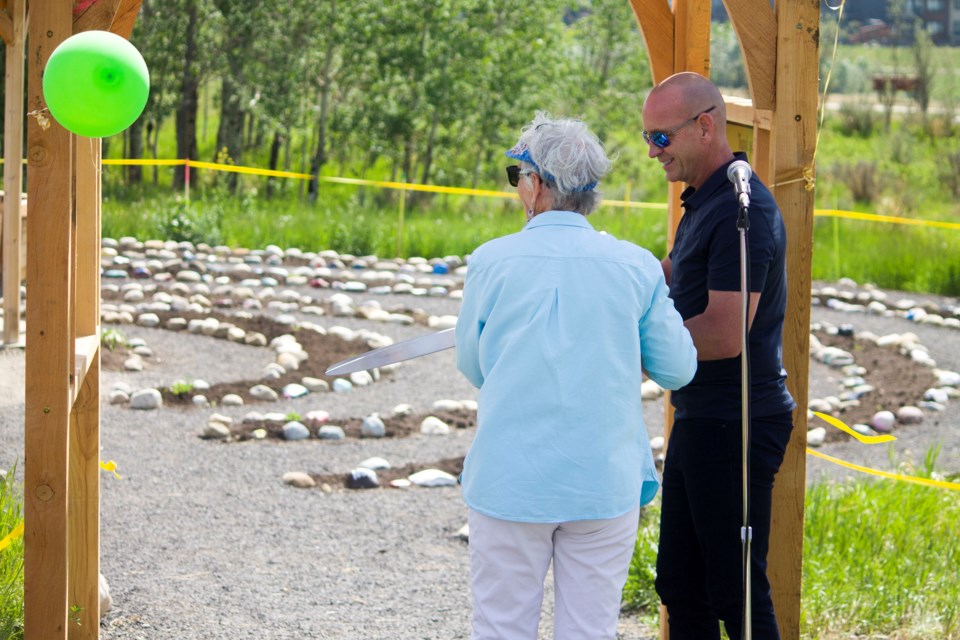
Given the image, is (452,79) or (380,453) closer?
(380,453)

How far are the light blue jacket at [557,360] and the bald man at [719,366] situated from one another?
449 millimetres

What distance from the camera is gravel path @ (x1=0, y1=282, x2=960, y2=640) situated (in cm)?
467

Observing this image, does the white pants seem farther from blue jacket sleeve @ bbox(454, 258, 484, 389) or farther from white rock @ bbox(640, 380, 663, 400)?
white rock @ bbox(640, 380, 663, 400)

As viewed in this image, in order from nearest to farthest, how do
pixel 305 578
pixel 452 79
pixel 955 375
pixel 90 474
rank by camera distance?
pixel 90 474, pixel 305 578, pixel 955 375, pixel 452 79

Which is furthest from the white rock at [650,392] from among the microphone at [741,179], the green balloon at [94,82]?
the green balloon at [94,82]

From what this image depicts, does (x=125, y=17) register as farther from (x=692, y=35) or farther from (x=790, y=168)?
(x=790, y=168)

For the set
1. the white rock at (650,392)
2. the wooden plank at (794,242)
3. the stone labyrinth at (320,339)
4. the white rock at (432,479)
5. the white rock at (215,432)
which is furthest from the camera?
the white rock at (650,392)

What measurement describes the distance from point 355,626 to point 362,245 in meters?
10.3

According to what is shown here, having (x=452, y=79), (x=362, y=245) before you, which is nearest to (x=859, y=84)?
(x=452, y=79)

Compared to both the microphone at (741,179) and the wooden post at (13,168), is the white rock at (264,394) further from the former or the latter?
the microphone at (741,179)

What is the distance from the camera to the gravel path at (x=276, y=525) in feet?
15.3

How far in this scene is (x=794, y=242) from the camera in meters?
3.82

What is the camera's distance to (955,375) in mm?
9844

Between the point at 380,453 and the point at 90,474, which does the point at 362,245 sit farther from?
the point at 90,474
